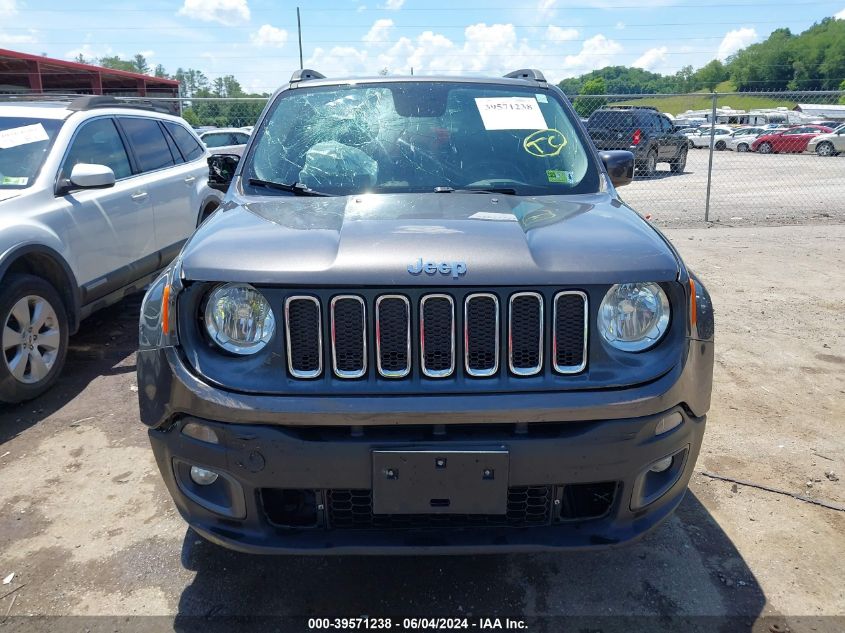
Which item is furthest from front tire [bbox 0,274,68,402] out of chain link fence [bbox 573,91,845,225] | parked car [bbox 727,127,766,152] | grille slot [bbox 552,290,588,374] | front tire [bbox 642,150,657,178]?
parked car [bbox 727,127,766,152]

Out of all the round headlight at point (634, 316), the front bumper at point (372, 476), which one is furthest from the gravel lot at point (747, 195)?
the front bumper at point (372, 476)

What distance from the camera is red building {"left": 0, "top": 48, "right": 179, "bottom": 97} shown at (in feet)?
84.7

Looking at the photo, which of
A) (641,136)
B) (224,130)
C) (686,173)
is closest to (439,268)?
(641,136)

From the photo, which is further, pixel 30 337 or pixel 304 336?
pixel 30 337

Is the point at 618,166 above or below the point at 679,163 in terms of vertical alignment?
above

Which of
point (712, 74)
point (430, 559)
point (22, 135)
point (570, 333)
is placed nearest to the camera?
point (570, 333)

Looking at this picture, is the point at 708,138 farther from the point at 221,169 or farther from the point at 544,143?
the point at 221,169

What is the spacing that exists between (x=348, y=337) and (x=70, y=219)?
137 inches

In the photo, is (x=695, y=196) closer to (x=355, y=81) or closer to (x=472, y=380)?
(x=355, y=81)

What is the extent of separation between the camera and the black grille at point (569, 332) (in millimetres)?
2176

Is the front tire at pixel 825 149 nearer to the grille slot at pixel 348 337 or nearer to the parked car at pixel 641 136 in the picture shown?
the parked car at pixel 641 136

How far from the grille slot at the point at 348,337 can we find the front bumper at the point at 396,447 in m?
0.11

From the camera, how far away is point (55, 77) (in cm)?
3003

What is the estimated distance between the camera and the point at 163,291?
233 centimetres
